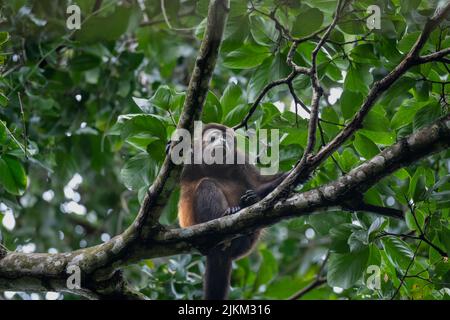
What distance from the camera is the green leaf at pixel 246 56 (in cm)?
471

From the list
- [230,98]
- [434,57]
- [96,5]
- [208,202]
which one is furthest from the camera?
[96,5]

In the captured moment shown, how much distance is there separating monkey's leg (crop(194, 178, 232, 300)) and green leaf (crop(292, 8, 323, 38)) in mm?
2008

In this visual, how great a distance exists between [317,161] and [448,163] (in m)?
2.25

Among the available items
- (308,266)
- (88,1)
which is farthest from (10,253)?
(308,266)

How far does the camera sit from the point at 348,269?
4344mm

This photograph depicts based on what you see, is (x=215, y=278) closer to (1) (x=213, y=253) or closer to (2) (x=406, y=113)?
(1) (x=213, y=253)

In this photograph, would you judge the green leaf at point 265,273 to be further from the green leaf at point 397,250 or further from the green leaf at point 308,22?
the green leaf at point 308,22

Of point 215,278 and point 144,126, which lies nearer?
point 144,126

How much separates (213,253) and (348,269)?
4.73 feet

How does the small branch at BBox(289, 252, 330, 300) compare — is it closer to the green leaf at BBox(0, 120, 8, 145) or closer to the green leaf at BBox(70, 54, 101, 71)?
the green leaf at BBox(70, 54, 101, 71)

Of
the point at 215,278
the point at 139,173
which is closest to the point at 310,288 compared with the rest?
the point at 215,278

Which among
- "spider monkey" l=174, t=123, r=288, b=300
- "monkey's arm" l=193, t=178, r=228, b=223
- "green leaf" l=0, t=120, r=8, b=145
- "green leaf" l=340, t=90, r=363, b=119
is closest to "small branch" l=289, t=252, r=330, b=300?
"spider monkey" l=174, t=123, r=288, b=300

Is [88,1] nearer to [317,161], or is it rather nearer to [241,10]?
[241,10]

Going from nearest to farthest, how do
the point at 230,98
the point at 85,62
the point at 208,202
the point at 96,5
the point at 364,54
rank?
the point at 364,54
the point at 230,98
the point at 208,202
the point at 96,5
the point at 85,62
